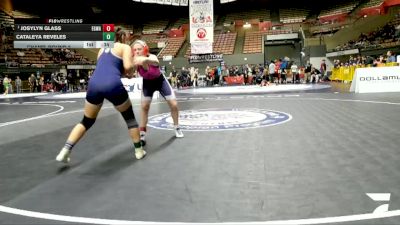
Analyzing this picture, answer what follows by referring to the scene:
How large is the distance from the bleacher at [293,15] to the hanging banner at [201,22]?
2446 centimetres

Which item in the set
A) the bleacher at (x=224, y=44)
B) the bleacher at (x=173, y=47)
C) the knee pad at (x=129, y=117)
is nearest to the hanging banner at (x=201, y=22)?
the knee pad at (x=129, y=117)

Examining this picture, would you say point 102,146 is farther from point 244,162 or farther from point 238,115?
point 238,115

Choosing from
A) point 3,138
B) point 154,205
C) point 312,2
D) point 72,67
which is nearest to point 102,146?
point 3,138

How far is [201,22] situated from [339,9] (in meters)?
25.1

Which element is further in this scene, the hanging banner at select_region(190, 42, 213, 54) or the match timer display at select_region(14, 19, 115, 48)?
the hanging banner at select_region(190, 42, 213, 54)

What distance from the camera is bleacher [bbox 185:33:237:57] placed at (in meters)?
38.4

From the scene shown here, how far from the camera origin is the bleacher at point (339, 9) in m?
36.4

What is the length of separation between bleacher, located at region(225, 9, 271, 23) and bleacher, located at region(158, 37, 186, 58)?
612cm

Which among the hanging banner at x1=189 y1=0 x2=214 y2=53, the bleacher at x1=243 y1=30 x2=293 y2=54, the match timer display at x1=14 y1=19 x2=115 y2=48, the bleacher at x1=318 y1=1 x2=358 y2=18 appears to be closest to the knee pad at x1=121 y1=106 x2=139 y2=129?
the match timer display at x1=14 y1=19 x2=115 y2=48

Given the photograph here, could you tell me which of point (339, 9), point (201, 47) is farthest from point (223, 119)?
point (339, 9)

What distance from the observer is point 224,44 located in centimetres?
3944

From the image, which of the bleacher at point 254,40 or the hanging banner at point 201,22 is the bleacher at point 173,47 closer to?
the bleacher at point 254,40

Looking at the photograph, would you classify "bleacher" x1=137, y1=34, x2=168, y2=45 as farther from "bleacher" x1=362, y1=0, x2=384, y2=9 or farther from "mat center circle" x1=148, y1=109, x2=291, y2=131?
"mat center circle" x1=148, y1=109, x2=291, y2=131

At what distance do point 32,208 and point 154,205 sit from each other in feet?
2.86
